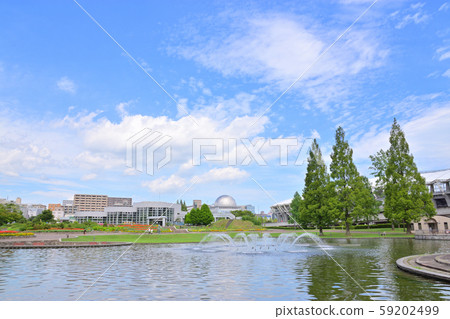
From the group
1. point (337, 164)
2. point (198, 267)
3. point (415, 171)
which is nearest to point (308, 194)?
point (337, 164)

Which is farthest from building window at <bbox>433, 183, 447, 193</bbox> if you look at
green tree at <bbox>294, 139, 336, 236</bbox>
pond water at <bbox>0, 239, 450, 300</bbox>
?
pond water at <bbox>0, 239, 450, 300</bbox>

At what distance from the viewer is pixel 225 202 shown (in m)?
186

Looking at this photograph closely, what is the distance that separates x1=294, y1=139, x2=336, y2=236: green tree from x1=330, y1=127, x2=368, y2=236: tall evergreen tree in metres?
1.22

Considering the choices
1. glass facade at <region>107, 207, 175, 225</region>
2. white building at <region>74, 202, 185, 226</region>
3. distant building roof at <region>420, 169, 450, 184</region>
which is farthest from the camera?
white building at <region>74, 202, 185, 226</region>

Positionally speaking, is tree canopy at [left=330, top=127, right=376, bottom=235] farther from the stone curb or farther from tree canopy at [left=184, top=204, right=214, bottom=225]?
tree canopy at [left=184, top=204, right=214, bottom=225]

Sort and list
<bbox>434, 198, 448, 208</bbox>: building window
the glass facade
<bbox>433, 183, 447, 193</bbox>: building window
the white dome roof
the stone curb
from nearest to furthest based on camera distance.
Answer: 1. the stone curb
2. <bbox>433, 183, 447, 193</bbox>: building window
3. <bbox>434, 198, 448, 208</bbox>: building window
4. the glass facade
5. the white dome roof

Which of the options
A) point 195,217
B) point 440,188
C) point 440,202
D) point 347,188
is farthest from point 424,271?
point 195,217

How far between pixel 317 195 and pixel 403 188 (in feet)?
40.3

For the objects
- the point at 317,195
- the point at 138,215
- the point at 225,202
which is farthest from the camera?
the point at 225,202

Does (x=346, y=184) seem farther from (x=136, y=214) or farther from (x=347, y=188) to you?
(x=136, y=214)

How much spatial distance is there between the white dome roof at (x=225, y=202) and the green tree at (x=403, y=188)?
13894cm

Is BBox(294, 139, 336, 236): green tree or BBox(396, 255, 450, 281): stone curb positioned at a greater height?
BBox(294, 139, 336, 236): green tree

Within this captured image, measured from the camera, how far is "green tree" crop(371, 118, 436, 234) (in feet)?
150
